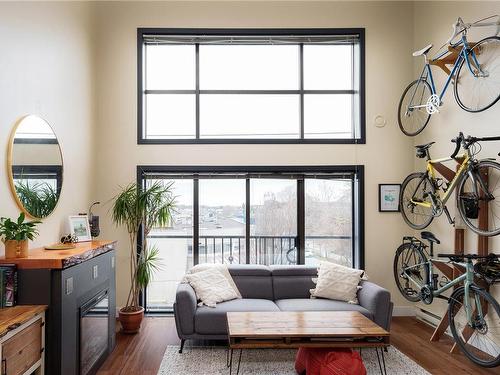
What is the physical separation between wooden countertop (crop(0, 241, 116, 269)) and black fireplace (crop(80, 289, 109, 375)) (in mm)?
407

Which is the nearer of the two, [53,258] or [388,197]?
[53,258]

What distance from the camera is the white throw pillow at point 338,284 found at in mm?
4152

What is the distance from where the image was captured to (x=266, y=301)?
4188mm

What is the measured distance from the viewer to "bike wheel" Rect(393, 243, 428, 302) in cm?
449

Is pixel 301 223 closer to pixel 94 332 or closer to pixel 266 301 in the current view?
pixel 266 301

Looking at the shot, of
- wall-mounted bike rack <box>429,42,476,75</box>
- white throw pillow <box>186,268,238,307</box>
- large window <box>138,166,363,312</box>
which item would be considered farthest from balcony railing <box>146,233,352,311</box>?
wall-mounted bike rack <box>429,42,476,75</box>

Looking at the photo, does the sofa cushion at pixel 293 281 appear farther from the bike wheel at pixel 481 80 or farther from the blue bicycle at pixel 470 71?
the bike wheel at pixel 481 80

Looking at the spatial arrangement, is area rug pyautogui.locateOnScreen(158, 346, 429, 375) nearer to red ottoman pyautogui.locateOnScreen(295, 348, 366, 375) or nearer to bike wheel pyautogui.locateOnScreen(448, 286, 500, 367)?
red ottoman pyautogui.locateOnScreen(295, 348, 366, 375)

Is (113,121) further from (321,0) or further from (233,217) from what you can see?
(321,0)

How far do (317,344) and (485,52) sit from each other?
3286mm

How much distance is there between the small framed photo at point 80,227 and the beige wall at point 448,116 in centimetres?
405

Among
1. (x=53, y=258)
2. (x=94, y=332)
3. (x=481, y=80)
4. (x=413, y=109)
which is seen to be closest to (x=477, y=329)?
(x=481, y=80)

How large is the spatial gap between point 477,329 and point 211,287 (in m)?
2.60

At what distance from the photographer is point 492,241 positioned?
12.0ft
